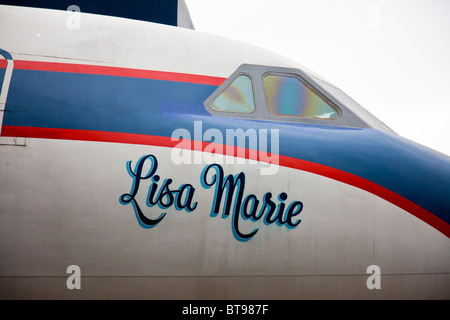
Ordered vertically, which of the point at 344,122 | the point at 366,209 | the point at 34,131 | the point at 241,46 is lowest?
the point at 366,209

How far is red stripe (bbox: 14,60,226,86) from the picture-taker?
12.0ft

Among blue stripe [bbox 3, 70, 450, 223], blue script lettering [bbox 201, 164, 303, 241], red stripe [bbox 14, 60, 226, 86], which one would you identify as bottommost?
blue script lettering [bbox 201, 164, 303, 241]

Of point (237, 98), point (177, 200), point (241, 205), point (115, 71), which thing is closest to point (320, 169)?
point (241, 205)

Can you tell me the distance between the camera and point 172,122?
3637 millimetres

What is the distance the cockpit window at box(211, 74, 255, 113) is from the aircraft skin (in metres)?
0.15

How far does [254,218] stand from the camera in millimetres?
3480

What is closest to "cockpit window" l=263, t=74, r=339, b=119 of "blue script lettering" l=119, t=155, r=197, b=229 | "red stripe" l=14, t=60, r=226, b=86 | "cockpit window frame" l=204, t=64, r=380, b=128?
"cockpit window frame" l=204, t=64, r=380, b=128

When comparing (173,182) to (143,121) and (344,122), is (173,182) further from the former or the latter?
(344,122)

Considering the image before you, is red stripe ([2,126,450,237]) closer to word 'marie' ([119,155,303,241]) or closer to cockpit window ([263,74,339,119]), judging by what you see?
word 'marie' ([119,155,303,241])

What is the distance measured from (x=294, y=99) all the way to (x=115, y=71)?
1993 mm

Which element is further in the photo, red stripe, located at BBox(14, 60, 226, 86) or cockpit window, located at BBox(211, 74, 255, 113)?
cockpit window, located at BBox(211, 74, 255, 113)

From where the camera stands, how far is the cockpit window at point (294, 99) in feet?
13.1
